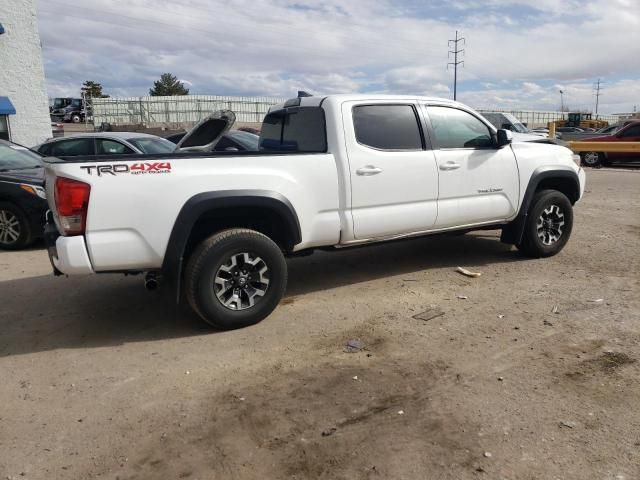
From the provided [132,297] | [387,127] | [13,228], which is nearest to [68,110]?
[13,228]

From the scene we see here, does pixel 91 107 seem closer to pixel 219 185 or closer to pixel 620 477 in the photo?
pixel 219 185

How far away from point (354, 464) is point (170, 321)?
257 centimetres

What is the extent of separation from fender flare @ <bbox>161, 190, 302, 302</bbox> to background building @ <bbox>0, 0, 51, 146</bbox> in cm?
1612

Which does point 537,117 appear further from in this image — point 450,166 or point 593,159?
point 450,166

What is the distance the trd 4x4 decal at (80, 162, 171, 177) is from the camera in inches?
150

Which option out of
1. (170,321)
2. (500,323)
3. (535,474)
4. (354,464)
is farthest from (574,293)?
(170,321)

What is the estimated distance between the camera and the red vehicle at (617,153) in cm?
1884

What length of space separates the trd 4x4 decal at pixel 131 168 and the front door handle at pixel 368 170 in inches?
66.8

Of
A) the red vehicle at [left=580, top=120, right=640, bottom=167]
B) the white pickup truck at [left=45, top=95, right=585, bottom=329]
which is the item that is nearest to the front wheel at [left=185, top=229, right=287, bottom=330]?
the white pickup truck at [left=45, top=95, right=585, bottom=329]

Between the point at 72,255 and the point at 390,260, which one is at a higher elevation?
the point at 72,255

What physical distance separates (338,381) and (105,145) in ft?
25.5

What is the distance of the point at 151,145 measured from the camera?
9977 mm

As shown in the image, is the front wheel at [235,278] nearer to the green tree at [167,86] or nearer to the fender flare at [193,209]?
the fender flare at [193,209]

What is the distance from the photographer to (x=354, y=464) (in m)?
2.72
